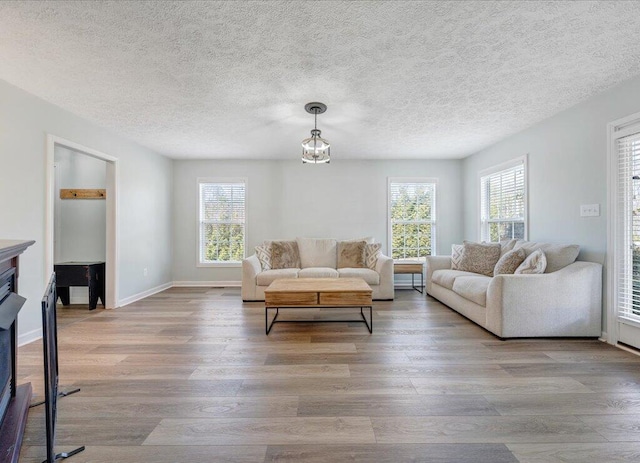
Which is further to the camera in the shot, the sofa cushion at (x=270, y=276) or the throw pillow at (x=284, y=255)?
the throw pillow at (x=284, y=255)

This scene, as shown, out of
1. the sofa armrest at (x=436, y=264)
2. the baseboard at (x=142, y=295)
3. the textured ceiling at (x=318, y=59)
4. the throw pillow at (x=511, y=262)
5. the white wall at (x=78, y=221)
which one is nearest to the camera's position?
the textured ceiling at (x=318, y=59)

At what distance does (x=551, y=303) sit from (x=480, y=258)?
1.21 m

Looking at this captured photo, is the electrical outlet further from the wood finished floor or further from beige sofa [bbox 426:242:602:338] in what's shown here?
the wood finished floor

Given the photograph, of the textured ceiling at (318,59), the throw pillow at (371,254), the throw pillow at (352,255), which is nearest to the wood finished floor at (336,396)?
the throw pillow at (371,254)

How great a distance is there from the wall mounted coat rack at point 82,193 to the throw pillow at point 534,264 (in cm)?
542

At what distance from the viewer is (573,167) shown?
3.16m

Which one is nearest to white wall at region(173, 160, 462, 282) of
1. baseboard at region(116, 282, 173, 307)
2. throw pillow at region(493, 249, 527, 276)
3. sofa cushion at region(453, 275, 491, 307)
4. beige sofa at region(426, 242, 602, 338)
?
baseboard at region(116, 282, 173, 307)

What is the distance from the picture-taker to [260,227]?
5.55 m

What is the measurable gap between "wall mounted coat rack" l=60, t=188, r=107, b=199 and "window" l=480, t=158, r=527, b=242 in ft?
19.1

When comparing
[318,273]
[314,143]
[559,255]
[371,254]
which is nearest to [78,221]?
[318,273]

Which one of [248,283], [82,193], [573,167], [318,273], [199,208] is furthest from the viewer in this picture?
[199,208]

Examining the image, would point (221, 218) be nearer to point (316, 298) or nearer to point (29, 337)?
point (29, 337)

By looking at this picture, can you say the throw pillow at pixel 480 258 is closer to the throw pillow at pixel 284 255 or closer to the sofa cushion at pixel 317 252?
the sofa cushion at pixel 317 252

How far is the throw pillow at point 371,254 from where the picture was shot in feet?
15.5
